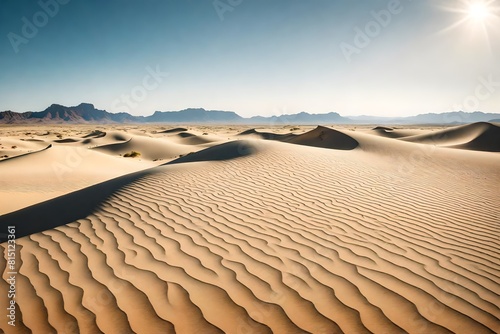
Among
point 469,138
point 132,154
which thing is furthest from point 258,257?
point 469,138

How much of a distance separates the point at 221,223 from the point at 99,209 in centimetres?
266

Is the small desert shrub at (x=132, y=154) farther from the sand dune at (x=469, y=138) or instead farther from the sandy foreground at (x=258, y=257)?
the sand dune at (x=469, y=138)

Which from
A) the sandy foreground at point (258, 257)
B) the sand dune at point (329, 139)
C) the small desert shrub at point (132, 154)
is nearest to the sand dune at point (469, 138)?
the sand dune at point (329, 139)

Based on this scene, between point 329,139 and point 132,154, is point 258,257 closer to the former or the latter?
point 329,139

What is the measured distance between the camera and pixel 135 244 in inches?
151

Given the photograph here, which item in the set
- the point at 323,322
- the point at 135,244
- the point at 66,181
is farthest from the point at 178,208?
the point at 66,181

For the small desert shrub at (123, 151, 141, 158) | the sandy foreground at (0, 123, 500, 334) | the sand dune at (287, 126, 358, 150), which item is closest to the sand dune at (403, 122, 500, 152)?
the sand dune at (287, 126, 358, 150)

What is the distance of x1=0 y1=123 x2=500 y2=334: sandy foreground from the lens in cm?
249

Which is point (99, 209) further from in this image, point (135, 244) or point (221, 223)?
point (221, 223)

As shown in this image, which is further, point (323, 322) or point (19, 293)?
point (19, 293)

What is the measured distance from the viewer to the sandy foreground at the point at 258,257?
2490 millimetres

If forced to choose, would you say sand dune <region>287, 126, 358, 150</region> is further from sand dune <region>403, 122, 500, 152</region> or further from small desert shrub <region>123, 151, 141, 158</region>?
small desert shrub <region>123, 151, 141, 158</region>

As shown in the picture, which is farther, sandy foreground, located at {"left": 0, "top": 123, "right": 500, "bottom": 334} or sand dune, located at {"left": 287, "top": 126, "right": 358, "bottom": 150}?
sand dune, located at {"left": 287, "top": 126, "right": 358, "bottom": 150}

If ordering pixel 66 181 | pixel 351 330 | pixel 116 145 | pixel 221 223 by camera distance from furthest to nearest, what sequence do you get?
pixel 116 145 < pixel 66 181 < pixel 221 223 < pixel 351 330
